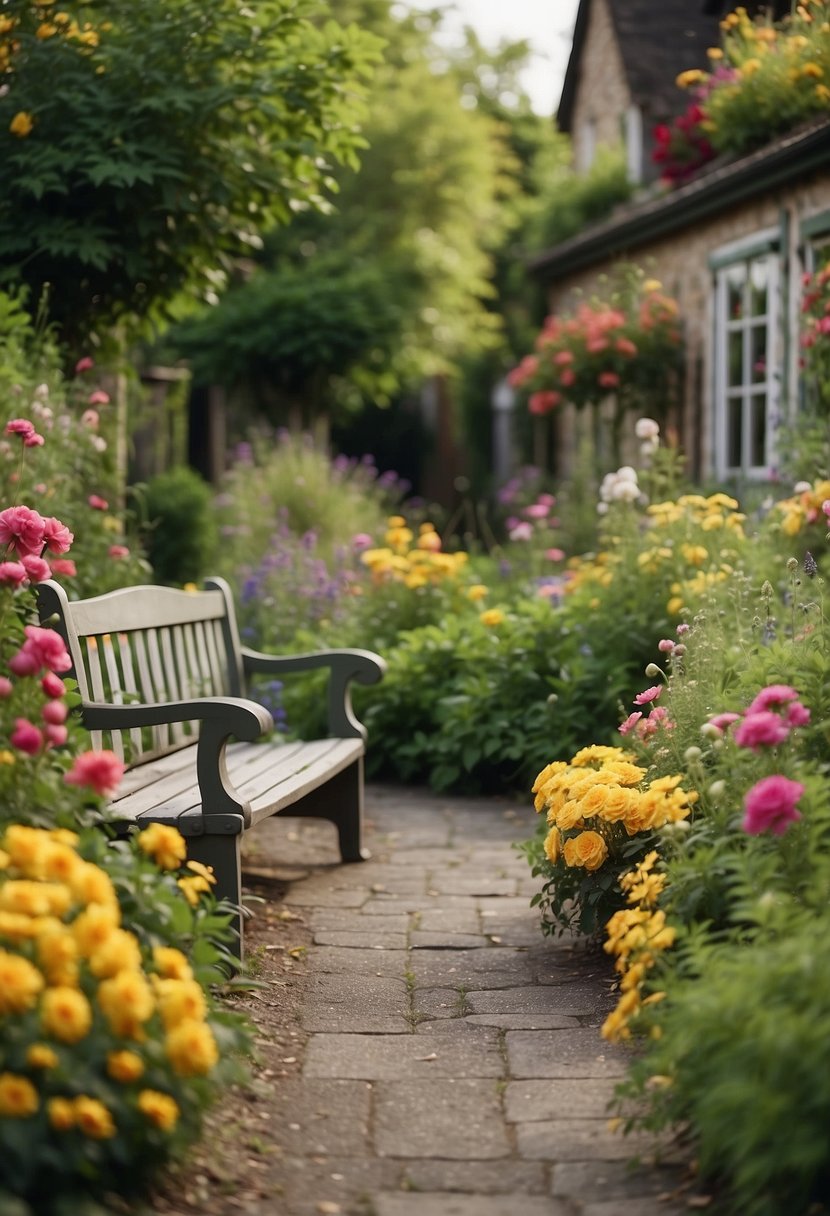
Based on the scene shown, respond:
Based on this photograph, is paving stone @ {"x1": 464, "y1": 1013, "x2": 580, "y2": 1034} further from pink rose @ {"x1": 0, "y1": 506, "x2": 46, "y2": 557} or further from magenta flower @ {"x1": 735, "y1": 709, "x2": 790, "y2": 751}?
pink rose @ {"x1": 0, "y1": 506, "x2": 46, "y2": 557}

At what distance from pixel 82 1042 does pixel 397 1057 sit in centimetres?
120

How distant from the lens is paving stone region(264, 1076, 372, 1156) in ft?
9.68

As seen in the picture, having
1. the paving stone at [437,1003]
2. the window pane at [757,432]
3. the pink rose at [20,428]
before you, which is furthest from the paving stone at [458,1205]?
the window pane at [757,432]

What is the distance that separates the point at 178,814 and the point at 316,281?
14.2 metres

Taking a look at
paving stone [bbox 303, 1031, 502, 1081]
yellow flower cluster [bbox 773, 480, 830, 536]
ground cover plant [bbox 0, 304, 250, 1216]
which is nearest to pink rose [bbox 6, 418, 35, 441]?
ground cover plant [bbox 0, 304, 250, 1216]

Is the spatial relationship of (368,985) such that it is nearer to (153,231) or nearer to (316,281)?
(153,231)

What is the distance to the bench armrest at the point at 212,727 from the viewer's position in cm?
384

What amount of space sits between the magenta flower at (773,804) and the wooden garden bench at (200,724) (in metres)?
1.51

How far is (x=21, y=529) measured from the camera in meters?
3.65

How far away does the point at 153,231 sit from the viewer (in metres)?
6.91

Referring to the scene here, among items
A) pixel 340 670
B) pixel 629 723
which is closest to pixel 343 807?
pixel 340 670

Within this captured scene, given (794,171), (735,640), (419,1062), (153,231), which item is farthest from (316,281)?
(419,1062)

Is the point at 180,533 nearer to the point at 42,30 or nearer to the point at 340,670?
the point at 42,30

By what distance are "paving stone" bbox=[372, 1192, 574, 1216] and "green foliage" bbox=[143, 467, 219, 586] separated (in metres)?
8.83
